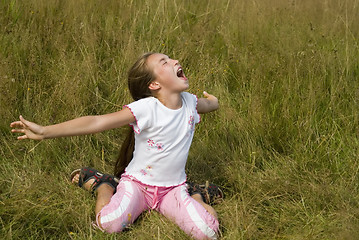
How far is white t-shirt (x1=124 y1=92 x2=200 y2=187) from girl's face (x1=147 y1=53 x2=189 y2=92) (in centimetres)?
10

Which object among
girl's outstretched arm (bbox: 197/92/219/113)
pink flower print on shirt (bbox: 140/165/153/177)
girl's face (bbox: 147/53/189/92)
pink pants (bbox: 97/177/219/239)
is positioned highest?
girl's face (bbox: 147/53/189/92)

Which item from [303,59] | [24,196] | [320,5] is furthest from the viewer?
[320,5]

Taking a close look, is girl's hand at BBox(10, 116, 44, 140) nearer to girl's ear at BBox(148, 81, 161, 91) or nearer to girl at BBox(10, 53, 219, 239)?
girl at BBox(10, 53, 219, 239)

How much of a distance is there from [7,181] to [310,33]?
2.60 metres

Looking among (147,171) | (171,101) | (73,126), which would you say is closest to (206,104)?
(171,101)

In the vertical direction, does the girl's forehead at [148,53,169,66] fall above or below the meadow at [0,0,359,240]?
above

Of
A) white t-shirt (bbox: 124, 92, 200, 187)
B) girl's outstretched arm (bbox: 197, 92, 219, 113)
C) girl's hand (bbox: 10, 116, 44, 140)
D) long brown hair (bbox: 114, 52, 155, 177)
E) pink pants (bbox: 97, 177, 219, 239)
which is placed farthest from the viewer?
girl's outstretched arm (bbox: 197, 92, 219, 113)

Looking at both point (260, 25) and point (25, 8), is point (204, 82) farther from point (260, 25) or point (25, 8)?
point (25, 8)

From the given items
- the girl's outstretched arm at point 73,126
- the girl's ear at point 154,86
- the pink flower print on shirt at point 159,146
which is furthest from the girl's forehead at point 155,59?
the pink flower print on shirt at point 159,146

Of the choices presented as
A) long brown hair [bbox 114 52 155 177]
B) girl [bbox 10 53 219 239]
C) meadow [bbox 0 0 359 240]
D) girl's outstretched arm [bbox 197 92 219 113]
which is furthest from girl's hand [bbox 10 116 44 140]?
girl's outstretched arm [bbox 197 92 219 113]

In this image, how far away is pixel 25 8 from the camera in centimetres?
412

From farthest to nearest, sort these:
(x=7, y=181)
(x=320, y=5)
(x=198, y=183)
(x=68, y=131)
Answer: (x=320, y=5) < (x=198, y=183) < (x=7, y=181) < (x=68, y=131)

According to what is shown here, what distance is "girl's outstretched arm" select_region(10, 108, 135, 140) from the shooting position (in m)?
2.30

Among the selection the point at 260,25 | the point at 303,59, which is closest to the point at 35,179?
the point at 303,59
